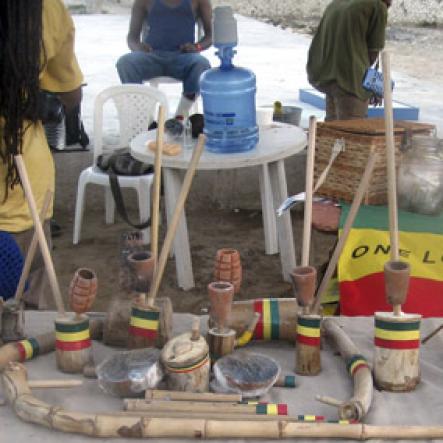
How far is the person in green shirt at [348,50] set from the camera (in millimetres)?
3967

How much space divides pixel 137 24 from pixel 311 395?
13.3 ft

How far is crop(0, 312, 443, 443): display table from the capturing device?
3.86 feet

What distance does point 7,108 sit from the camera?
173 cm

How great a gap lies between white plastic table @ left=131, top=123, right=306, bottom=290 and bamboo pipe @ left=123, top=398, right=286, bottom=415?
5.37 ft

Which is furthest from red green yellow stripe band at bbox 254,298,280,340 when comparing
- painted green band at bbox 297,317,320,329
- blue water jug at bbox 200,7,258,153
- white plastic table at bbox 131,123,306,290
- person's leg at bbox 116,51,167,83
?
person's leg at bbox 116,51,167,83

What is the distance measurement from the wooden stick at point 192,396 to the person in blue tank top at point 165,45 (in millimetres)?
3703

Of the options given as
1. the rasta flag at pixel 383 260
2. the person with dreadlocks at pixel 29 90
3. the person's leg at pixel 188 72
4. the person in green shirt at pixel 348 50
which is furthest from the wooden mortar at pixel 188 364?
the person's leg at pixel 188 72

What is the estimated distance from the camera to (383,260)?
228 centimetres

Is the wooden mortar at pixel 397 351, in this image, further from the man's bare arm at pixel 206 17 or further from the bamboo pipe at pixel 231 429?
the man's bare arm at pixel 206 17

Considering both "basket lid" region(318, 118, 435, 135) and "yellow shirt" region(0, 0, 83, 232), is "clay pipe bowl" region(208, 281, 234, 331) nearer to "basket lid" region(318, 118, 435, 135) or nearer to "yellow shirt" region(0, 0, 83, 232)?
"yellow shirt" region(0, 0, 83, 232)

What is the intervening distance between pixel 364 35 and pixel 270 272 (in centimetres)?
140

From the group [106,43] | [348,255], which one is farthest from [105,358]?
[106,43]

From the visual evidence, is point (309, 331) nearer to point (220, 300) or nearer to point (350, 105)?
point (220, 300)

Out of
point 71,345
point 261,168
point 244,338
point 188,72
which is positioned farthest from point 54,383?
point 188,72
